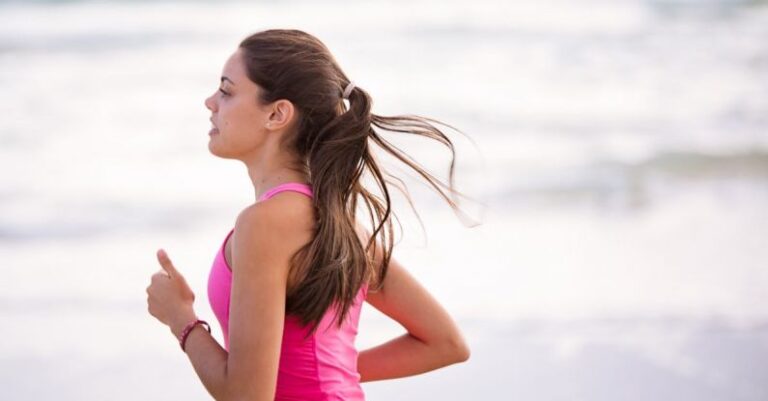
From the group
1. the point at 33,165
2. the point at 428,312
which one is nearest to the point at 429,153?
the point at 33,165

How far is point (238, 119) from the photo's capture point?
2.38m

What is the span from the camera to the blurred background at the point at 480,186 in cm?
500

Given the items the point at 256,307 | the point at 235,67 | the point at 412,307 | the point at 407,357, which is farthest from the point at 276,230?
the point at 407,357

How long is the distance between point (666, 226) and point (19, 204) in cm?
425

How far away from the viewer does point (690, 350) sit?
5.11 metres

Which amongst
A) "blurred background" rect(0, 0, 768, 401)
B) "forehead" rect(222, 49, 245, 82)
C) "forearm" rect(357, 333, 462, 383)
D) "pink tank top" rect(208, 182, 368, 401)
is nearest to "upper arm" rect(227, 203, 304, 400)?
"pink tank top" rect(208, 182, 368, 401)

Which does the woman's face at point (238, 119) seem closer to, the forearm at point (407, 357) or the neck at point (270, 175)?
the neck at point (270, 175)

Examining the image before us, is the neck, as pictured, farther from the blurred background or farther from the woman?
the blurred background

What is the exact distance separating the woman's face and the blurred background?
20.0 inches

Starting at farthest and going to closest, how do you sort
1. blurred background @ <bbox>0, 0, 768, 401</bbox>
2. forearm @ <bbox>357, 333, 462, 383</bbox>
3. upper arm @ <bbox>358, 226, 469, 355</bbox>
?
blurred background @ <bbox>0, 0, 768, 401</bbox>
forearm @ <bbox>357, 333, 462, 383</bbox>
upper arm @ <bbox>358, 226, 469, 355</bbox>

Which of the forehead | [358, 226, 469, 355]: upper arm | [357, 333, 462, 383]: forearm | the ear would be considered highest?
the forehead

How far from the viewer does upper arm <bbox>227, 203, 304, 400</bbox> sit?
2143 mm

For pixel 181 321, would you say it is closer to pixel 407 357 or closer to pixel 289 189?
pixel 289 189

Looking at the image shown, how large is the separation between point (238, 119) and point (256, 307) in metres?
0.43
